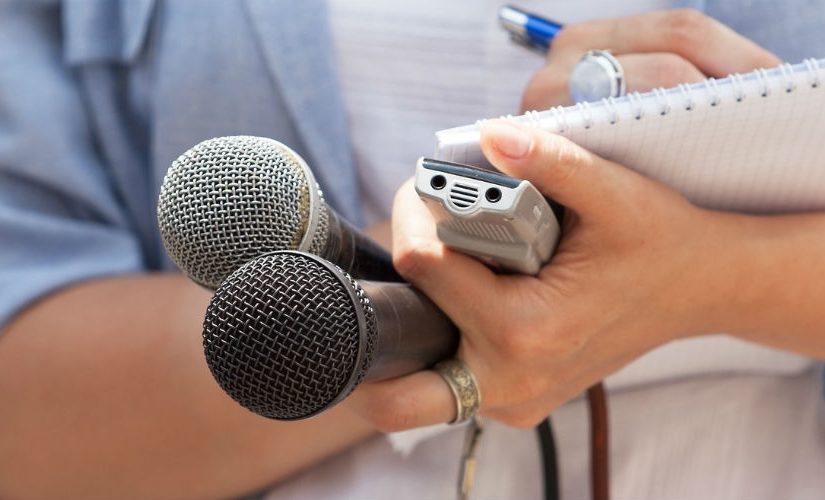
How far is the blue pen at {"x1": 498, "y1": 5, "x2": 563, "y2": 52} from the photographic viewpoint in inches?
22.1

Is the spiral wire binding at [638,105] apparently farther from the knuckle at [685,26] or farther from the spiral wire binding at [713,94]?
the knuckle at [685,26]

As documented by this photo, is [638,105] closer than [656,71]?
Yes

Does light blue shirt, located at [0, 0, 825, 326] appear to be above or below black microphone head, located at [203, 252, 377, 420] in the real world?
below

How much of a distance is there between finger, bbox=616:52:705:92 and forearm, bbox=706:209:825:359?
8cm

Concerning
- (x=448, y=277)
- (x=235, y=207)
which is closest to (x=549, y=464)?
(x=448, y=277)

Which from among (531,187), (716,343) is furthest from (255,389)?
(716,343)

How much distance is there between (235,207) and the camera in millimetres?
339

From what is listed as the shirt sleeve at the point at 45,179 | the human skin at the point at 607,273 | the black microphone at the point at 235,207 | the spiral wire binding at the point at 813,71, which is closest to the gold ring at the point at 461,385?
the human skin at the point at 607,273

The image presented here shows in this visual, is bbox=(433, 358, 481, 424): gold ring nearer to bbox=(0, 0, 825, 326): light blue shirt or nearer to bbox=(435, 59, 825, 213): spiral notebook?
bbox=(435, 59, 825, 213): spiral notebook

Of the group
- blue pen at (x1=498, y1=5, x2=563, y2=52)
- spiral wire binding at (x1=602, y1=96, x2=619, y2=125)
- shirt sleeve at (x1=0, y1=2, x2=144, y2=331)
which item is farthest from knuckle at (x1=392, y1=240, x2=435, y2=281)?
shirt sleeve at (x1=0, y1=2, x2=144, y2=331)

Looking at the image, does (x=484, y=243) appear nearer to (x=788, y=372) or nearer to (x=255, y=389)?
(x=255, y=389)

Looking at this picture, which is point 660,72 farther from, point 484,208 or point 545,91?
point 484,208

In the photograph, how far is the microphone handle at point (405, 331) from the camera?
33 cm

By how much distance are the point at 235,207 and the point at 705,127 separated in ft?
0.69
